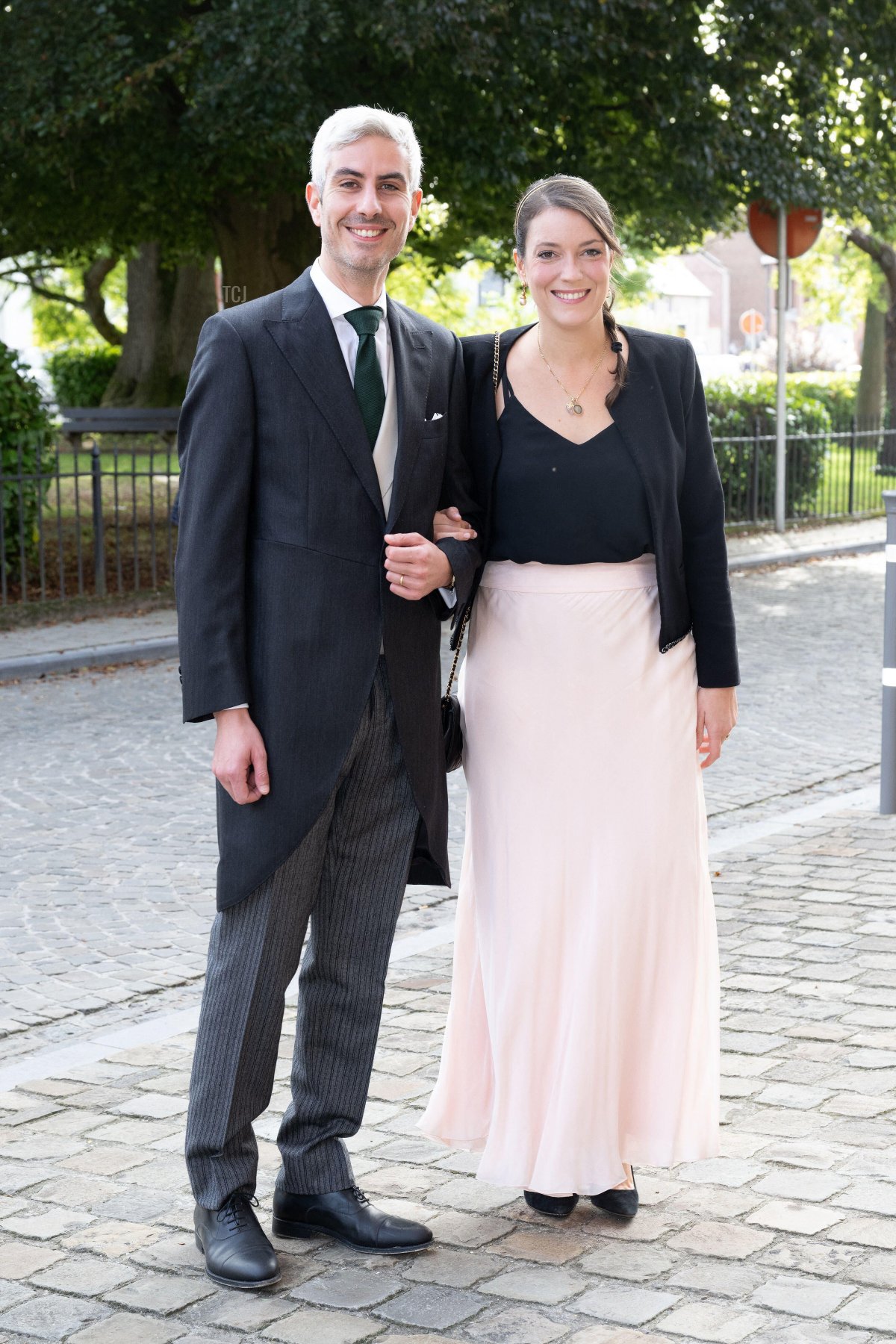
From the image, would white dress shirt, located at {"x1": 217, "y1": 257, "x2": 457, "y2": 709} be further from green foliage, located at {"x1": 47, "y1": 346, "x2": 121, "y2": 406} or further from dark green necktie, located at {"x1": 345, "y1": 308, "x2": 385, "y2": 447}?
green foliage, located at {"x1": 47, "y1": 346, "x2": 121, "y2": 406}

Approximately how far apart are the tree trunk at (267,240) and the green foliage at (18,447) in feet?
10.2

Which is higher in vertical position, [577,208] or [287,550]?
[577,208]

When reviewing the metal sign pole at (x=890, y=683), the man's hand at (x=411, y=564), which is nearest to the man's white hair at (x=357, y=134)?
the man's hand at (x=411, y=564)

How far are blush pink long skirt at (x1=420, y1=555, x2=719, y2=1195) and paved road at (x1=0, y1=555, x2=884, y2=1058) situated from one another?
1.78m

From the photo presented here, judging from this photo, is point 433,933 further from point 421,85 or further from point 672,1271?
point 421,85

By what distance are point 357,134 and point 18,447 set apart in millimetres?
10390

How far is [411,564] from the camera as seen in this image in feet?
10.2

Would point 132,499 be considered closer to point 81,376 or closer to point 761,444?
point 761,444

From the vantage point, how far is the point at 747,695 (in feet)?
33.2

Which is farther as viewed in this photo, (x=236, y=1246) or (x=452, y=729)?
(x=452, y=729)

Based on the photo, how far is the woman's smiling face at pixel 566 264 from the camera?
3326 millimetres

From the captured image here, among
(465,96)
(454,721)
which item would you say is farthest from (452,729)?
(465,96)

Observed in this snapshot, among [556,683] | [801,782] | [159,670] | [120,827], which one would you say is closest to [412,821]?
[556,683]

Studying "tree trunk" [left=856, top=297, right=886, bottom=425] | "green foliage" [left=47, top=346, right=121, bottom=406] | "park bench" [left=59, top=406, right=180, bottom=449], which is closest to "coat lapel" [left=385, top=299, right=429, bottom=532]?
"park bench" [left=59, top=406, right=180, bottom=449]
